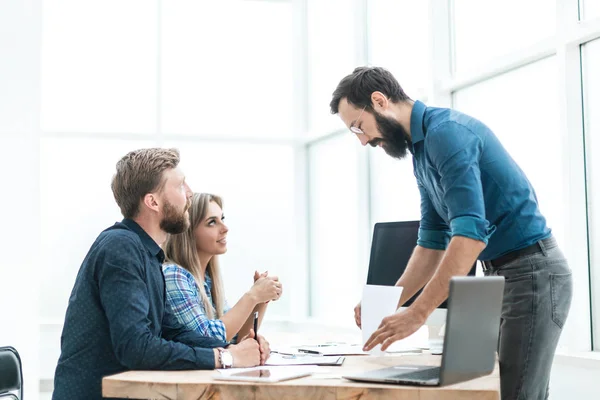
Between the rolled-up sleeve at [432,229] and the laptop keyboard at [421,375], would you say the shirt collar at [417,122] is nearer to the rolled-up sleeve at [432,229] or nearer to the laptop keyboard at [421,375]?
the rolled-up sleeve at [432,229]

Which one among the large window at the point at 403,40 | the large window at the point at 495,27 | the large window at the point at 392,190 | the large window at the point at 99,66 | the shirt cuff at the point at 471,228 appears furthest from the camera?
the large window at the point at 99,66

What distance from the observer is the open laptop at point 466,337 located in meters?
1.48

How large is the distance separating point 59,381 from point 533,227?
4.44ft

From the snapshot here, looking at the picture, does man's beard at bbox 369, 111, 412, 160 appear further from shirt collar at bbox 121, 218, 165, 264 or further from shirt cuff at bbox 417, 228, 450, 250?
shirt collar at bbox 121, 218, 165, 264

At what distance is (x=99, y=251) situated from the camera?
1.95 meters

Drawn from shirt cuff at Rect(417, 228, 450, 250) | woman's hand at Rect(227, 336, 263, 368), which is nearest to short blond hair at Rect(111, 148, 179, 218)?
woman's hand at Rect(227, 336, 263, 368)

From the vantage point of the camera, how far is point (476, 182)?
1936mm

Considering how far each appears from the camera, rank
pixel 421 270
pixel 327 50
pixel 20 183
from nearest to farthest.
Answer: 1. pixel 421 270
2. pixel 20 183
3. pixel 327 50

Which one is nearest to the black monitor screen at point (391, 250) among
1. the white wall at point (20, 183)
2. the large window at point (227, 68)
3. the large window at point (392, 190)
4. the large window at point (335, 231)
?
the large window at point (392, 190)

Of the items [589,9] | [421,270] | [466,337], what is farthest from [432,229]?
[589,9]

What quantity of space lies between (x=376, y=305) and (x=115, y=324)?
70 cm

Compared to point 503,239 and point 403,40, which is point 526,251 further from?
point 403,40

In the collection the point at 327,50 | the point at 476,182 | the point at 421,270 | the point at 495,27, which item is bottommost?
the point at 421,270

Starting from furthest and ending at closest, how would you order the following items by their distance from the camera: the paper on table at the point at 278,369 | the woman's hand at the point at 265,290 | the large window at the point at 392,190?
the large window at the point at 392,190 < the woman's hand at the point at 265,290 < the paper on table at the point at 278,369
